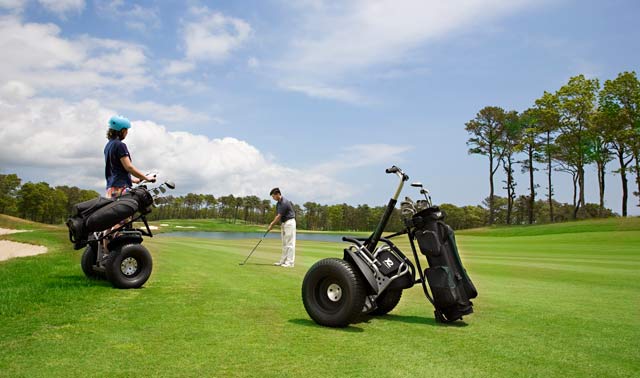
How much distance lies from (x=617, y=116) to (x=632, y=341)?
2259 inches

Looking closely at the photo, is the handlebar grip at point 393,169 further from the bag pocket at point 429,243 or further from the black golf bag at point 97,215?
the black golf bag at point 97,215

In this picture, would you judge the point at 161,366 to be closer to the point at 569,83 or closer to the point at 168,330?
the point at 168,330

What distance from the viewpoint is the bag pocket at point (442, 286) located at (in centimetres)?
573

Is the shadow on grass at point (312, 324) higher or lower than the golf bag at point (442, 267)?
lower

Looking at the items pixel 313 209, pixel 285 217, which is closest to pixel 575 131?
pixel 285 217

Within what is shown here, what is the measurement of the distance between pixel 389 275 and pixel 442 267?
68 cm

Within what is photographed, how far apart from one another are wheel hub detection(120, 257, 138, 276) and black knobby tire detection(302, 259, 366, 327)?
3.52 meters

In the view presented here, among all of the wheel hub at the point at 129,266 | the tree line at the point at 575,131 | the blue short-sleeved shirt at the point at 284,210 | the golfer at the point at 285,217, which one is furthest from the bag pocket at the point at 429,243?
the tree line at the point at 575,131

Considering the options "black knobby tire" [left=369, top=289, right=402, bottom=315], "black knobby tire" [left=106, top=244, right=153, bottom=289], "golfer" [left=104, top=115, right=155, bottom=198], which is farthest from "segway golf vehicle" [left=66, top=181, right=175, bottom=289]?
"black knobby tire" [left=369, top=289, right=402, bottom=315]

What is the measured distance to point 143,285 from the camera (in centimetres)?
824

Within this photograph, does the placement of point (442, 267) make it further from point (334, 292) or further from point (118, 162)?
point (118, 162)

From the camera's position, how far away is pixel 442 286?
5793 mm

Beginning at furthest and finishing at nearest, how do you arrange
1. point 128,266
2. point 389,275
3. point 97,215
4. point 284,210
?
1. point 284,210
2. point 128,266
3. point 97,215
4. point 389,275

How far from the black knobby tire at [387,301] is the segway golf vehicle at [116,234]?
4.19 m
